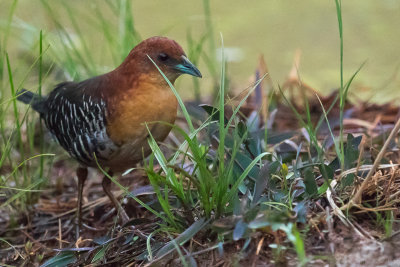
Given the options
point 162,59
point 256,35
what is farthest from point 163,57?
point 256,35

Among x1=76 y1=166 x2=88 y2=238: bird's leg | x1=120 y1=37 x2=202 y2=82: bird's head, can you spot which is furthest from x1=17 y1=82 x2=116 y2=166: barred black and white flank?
x1=120 y1=37 x2=202 y2=82: bird's head

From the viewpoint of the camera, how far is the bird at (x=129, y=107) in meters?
2.83

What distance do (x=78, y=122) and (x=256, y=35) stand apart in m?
2.76

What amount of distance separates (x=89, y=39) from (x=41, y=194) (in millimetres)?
1901

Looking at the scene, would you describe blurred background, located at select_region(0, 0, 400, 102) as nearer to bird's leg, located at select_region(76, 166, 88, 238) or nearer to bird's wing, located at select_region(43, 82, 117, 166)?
bird's wing, located at select_region(43, 82, 117, 166)

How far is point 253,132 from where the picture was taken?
2930mm

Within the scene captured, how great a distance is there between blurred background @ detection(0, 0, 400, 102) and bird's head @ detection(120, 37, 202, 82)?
1358mm

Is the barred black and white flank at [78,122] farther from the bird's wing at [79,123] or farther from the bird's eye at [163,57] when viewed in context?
the bird's eye at [163,57]

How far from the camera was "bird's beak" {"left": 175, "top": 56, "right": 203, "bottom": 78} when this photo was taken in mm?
2863

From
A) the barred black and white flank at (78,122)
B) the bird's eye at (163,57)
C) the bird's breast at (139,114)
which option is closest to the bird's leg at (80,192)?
the barred black and white flank at (78,122)

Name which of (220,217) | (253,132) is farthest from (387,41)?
(220,217)

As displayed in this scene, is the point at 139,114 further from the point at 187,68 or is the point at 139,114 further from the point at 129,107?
the point at 187,68

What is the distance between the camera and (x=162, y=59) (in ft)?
9.52

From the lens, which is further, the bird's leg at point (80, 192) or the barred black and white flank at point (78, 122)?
the bird's leg at point (80, 192)
